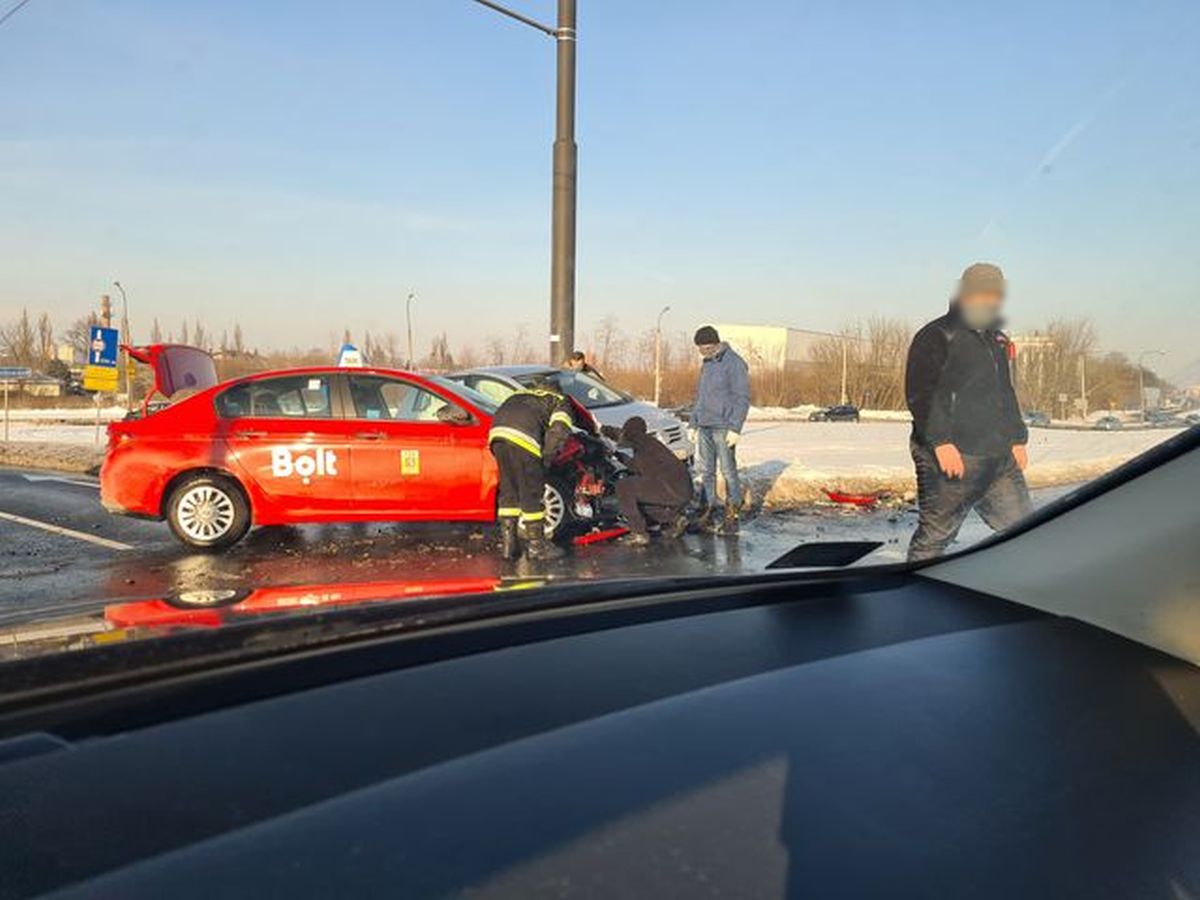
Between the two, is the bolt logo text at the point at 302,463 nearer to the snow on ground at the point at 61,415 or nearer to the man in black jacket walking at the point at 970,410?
the man in black jacket walking at the point at 970,410

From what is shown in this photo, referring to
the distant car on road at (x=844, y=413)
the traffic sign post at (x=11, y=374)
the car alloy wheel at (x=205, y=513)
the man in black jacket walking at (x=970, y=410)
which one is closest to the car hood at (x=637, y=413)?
the car alloy wheel at (x=205, y=513)

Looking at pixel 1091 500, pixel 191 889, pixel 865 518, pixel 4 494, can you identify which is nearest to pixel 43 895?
pixel 191 889

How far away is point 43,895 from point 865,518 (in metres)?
8.84

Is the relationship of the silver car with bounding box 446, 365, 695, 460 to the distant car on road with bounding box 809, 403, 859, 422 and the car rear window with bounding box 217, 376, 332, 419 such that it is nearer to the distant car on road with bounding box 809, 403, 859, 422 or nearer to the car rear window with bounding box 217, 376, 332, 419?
the car rear window with bounding box 217, 376, 332, 419

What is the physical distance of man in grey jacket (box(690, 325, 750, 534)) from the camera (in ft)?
31.4

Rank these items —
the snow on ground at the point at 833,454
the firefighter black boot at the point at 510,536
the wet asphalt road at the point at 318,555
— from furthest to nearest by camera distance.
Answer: the firefighter black boot at the point at 510,536, the wet asphalt road at the point at 318,555, the snow on ground at the point at 833,454

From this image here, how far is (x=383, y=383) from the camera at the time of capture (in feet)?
28.3

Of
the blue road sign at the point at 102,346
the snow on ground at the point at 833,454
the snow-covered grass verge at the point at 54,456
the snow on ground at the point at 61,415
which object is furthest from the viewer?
the snow on ground at the point at 61,415

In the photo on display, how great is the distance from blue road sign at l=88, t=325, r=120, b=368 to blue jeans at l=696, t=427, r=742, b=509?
36.8 feet

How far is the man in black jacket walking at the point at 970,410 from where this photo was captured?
236 centimetres

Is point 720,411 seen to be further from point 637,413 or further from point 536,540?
point 536,540

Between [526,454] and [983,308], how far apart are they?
5.70 metres

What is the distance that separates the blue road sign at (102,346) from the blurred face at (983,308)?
16.3m

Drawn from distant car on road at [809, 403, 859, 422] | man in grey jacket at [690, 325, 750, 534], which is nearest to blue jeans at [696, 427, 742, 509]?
man in grey jacket at [690, 325, 750, 534]
